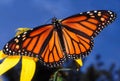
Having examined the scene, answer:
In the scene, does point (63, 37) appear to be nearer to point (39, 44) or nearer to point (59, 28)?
point (59, 28)

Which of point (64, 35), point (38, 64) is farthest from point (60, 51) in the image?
point (38, 64)

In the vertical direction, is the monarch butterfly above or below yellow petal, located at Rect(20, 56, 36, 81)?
above

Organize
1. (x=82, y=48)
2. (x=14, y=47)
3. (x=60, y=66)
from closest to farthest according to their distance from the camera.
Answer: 1. (x=60, y=66)
2. (x=14, y=47)
3. (x=82, y=48)

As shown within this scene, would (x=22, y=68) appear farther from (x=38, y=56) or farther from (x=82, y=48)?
(x=82, y=48)

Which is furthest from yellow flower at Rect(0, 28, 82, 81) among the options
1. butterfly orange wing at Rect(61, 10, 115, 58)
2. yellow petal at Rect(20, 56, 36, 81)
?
butterfly orange wing at Rect(61, 10, 115, 58)

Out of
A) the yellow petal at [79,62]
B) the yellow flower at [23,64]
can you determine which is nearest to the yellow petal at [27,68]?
the yellow flower at [23,64]

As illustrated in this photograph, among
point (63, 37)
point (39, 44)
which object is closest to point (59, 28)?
point (63, 37)

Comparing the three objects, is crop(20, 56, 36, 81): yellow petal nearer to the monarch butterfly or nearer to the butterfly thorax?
the monarch butterfly
